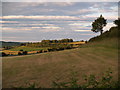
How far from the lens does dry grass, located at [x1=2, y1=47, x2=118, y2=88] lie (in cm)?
702

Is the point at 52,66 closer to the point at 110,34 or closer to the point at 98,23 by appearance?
the point at 98,23

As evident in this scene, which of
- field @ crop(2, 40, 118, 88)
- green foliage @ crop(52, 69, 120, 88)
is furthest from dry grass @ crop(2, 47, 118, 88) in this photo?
green foliage @ crop(52, 69, 120, 88)

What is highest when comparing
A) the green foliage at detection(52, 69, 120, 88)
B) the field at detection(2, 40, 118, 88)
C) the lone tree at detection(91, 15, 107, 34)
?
the lone tree at detection(91, 15, 107, 34)

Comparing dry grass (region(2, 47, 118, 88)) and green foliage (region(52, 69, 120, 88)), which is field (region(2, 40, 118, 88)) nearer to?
dry grass (region(2, 47, 118, 88))

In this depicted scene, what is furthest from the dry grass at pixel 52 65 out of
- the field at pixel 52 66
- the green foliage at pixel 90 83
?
the green foliage at pixel 90 83

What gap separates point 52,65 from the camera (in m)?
8.11

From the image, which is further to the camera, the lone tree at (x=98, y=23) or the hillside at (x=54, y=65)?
the lone tree at (x=98, y=23)

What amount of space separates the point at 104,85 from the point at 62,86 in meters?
2.07

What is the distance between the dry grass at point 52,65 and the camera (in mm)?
7016

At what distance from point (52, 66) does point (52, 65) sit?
0.30ft

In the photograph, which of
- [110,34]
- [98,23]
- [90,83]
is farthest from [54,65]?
[110,34]

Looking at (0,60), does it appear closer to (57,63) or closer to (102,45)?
(57,63)

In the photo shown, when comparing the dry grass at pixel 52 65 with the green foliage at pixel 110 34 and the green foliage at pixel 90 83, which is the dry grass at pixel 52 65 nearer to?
the green foliage at pixel 90 83

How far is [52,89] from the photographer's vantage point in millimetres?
6641
